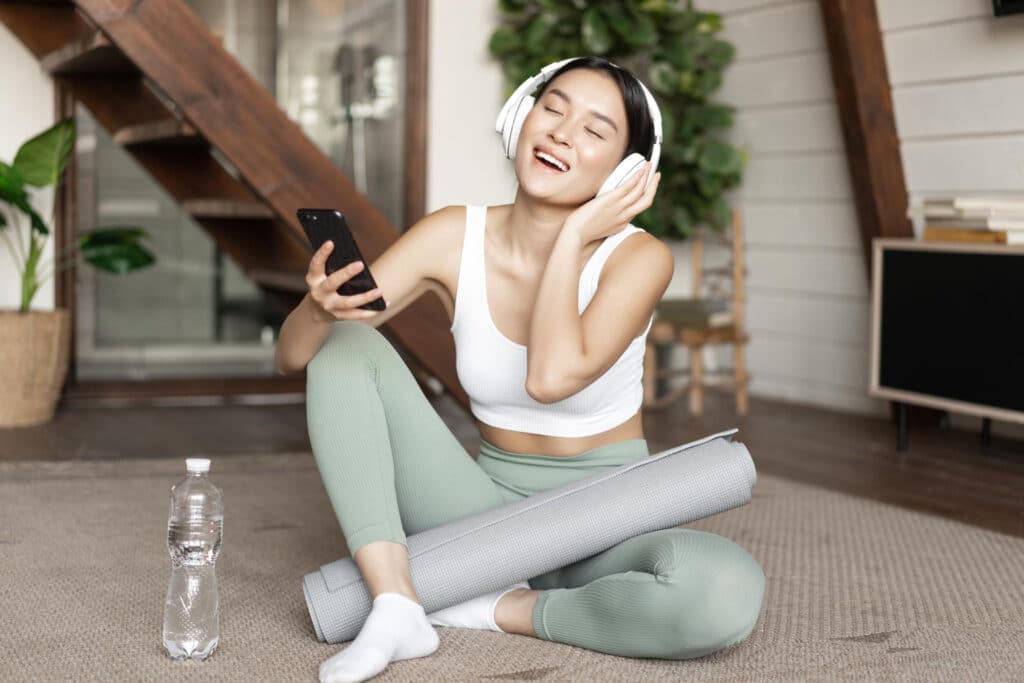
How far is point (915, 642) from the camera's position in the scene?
1915mm

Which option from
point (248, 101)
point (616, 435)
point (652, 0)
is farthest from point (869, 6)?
point (616, 435)

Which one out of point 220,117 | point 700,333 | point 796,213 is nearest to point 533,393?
point 220,117

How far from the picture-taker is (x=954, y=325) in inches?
140

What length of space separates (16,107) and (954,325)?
3.09 m

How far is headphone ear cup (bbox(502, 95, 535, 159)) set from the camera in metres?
1.90

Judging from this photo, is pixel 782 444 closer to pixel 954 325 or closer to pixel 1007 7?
pixel 954 325

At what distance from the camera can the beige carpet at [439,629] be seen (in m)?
1.73

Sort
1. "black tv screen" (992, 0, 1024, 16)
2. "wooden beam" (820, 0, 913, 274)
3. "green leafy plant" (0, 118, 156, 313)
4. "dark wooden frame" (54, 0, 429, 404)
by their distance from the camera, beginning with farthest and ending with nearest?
"dark wooden frame" (54, 0, 429, 404) < "wooden beam" (820, 0, 913, 274) < "green leafy plant" (0, 118, 156, 313) < "black tv screen" (992, 0, 1024, 16)

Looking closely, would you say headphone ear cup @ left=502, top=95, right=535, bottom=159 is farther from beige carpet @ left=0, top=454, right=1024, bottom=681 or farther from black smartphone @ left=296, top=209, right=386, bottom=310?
beige carpet @ left=0, top=454, right=1024, bottom=681

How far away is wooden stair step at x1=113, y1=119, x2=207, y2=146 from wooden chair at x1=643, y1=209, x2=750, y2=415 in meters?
1.78

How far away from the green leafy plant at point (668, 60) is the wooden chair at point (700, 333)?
0.20 metres

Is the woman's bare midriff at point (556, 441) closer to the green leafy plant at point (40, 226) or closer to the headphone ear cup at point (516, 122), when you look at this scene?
the headphone ear cup at point (516, 122)

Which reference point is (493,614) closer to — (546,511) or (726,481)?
(546,511)

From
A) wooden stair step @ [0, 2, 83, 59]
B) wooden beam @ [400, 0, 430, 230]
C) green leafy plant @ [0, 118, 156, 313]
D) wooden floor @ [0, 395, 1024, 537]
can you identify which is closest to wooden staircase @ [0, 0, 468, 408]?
wooden stair step @ [0, 2, 83, 59]
